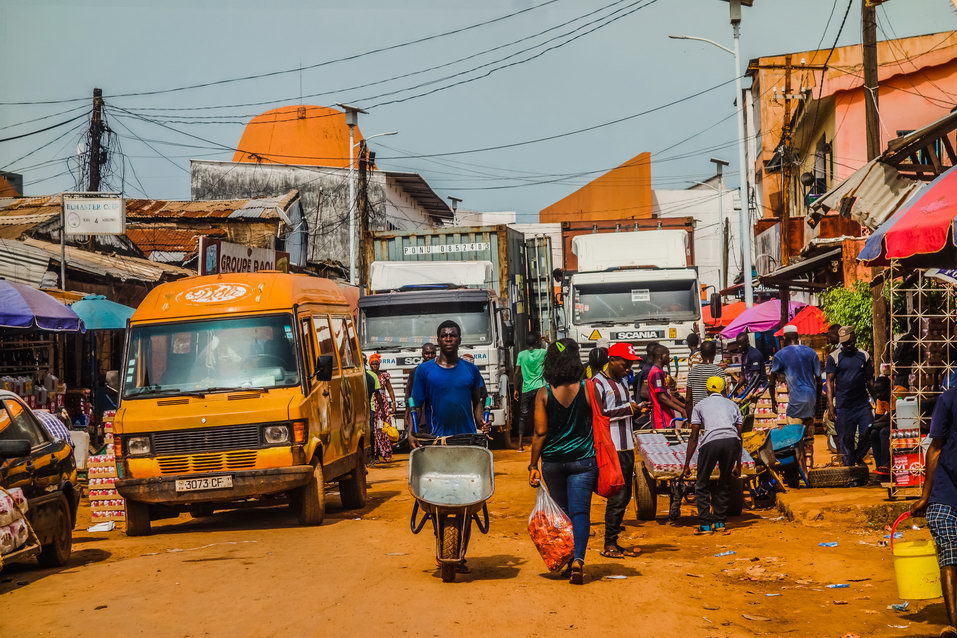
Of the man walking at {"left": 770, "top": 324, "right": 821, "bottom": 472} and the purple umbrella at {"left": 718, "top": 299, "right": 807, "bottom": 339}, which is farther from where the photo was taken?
the purple umbrella at {"left": 718, "top": 299, "right": 807, "bottom": 339}

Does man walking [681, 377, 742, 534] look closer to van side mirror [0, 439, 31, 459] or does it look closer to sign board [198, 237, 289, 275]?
van side mirror [0, 439, 31, 459]

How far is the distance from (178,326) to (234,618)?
538cm

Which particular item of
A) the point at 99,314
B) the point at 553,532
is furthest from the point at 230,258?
the point at 553,532

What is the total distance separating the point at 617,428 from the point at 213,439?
157 inches

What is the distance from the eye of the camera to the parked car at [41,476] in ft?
30.0

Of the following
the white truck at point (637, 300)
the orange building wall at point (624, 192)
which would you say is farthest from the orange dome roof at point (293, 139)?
the white truck at point (637, 300)

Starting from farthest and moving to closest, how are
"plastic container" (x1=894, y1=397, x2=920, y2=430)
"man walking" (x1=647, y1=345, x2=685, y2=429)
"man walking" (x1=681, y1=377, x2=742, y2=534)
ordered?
"man walking" (x1=647, y1=345, x2=685, y2=429)
"plastic container" (x1=894, y1=397, x2=920, y2=430)
"man walking" (x1=681, y1=377, x2=742, y2=534)

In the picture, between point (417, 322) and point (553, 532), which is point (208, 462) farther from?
point (417, 322)

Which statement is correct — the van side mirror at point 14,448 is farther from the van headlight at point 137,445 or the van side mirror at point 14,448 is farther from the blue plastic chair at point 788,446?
the blue plastic chair at point 788,446

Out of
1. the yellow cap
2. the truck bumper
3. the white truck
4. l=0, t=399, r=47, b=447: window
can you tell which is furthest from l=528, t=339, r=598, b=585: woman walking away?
the white truck

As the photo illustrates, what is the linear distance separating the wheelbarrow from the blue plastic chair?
5701 mm

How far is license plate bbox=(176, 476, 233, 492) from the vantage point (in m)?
11.2

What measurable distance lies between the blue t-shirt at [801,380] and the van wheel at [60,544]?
362 inches

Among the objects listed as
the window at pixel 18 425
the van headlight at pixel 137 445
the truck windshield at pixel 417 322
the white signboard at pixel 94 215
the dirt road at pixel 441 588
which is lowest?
the dirt road at pixel 441 588
